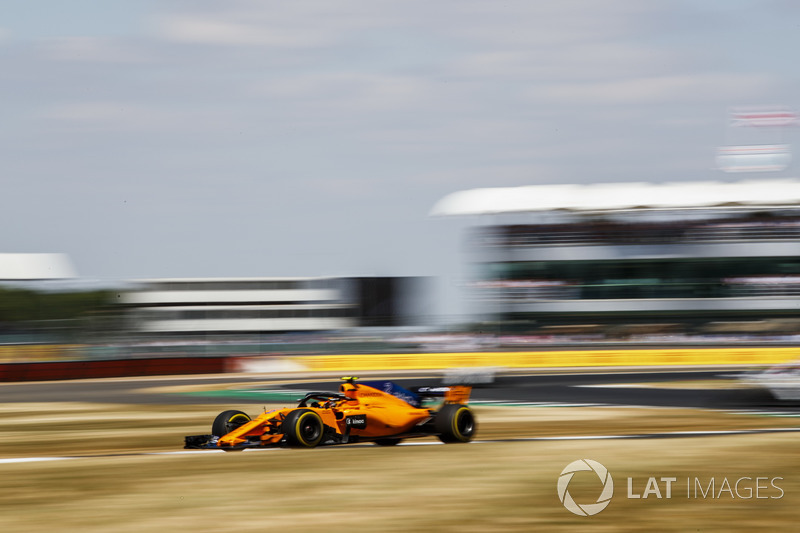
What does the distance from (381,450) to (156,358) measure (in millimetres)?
26259

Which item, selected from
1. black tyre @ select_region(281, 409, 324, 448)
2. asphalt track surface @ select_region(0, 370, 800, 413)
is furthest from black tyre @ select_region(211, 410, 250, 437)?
asphalt track surface @ select_region(0, 370, 800, 413)

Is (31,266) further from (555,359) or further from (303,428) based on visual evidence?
(303,428)

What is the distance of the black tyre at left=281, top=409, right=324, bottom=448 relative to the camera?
38.7ft

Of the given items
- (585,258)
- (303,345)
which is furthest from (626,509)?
(585,258)

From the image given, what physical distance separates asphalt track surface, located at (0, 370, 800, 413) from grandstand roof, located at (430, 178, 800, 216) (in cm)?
3128

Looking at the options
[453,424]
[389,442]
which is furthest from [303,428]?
[453,424]

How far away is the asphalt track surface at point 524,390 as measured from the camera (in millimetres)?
20172

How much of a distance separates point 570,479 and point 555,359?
1158 inches

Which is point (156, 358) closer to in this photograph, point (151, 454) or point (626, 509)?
point (151, 454)

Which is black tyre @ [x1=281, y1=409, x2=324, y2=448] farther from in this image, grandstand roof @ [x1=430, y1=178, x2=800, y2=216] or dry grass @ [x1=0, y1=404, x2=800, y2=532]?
grandstand roof @ [x1=430, y1=178, x2=800, y2=216]

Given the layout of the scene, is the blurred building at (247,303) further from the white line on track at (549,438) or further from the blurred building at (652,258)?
the white line on track at (549,438)

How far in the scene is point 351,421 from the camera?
1235 cm

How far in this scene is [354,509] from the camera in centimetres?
832

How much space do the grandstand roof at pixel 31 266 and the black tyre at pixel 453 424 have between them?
7486 cm
